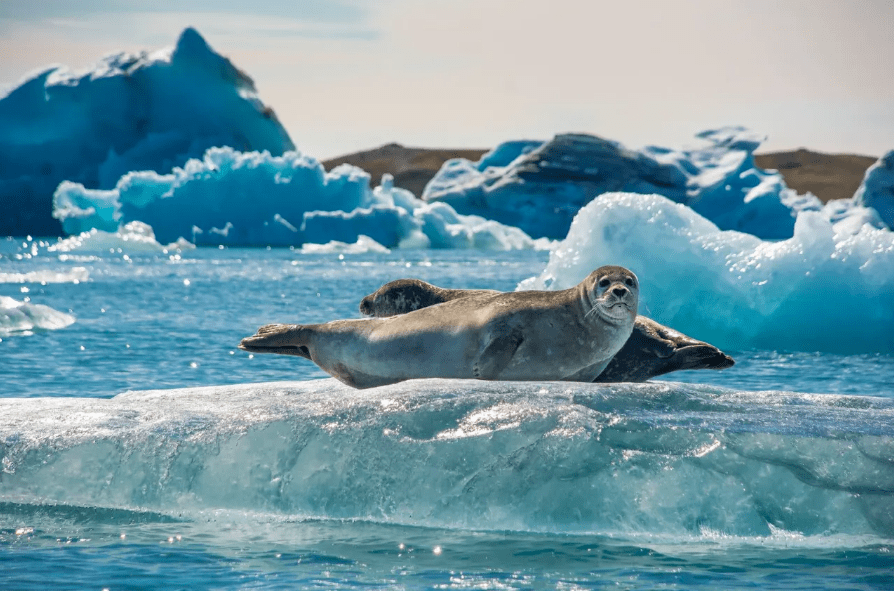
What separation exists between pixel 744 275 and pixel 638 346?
603 centimetres

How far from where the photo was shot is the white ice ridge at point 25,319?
496 inches

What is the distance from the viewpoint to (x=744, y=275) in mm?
10695

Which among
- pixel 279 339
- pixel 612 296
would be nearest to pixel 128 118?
pixel 279 339

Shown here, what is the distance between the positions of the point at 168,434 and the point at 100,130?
3656cm

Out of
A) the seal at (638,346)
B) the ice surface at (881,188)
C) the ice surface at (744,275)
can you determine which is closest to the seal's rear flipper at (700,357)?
the seal at (638,346)

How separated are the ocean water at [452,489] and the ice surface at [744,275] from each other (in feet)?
20.2

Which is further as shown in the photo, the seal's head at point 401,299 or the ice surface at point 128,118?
the ice surface at point 128,118

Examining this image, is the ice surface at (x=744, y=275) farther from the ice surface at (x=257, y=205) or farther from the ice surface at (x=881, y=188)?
the ice surface at (x=881, y=188)

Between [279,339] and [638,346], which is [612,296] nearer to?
[638,346]

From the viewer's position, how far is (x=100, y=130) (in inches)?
1501

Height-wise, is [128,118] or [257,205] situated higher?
[128,118]

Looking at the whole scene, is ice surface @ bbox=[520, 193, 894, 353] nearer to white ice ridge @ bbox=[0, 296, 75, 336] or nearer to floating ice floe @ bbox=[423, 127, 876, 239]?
white ice ridge @ bbox=[0, 296, 75, 336]

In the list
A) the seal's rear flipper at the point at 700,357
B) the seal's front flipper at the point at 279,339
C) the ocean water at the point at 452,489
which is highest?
the seal's front flipper at the point at 279,339

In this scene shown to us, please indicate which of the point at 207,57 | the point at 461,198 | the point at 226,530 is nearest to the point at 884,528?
the point at 226,530
